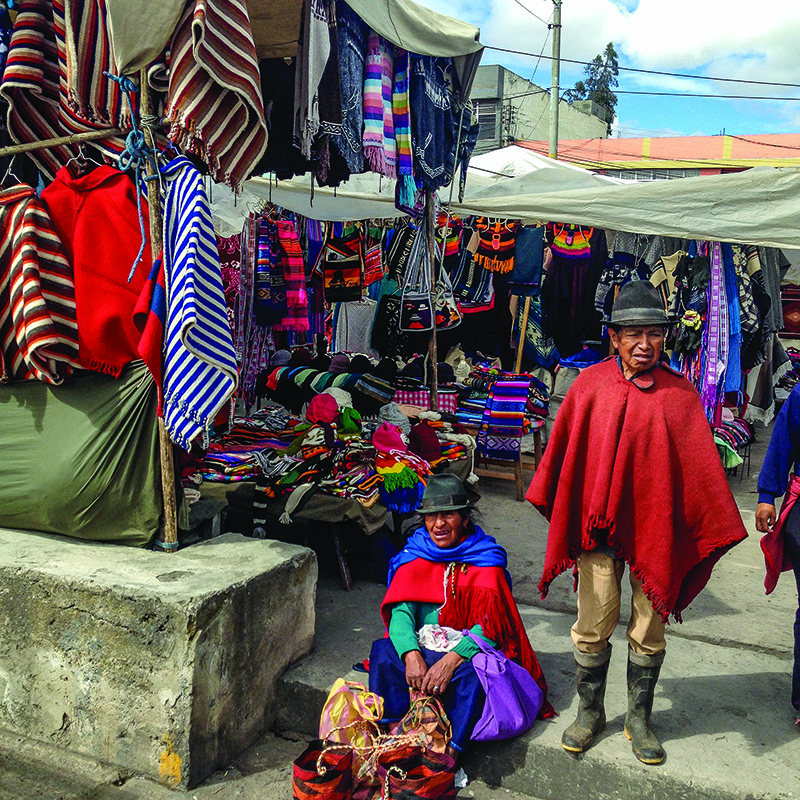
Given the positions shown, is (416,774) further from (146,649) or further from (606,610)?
(146,649)

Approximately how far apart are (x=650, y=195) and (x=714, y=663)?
370cm

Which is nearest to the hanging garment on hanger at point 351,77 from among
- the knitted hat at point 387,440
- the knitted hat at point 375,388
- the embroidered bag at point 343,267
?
the knitted hat at point 387,440

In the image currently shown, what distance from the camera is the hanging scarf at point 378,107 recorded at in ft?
13.8

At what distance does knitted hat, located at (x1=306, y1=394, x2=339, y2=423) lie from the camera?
5316mm

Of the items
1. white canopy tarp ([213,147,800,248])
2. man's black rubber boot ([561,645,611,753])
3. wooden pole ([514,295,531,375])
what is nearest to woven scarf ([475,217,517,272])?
wooden pole ([514,295,531,375])

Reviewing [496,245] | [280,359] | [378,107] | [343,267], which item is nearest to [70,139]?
[378,107]

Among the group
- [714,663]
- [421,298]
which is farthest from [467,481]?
[714,663]

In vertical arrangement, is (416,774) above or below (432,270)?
below

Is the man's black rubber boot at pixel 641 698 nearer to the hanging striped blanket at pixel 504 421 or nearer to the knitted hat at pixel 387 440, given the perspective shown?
the knitted hat at pixel 387 440

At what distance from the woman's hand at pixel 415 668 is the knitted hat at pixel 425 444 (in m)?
2.22

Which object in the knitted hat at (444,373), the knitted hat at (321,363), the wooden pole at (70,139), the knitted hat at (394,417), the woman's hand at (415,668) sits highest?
the wooden pole at (70,139)

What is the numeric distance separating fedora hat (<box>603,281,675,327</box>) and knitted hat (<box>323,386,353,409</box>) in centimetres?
298

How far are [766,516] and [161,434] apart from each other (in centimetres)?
267

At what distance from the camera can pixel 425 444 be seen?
5195 mm
